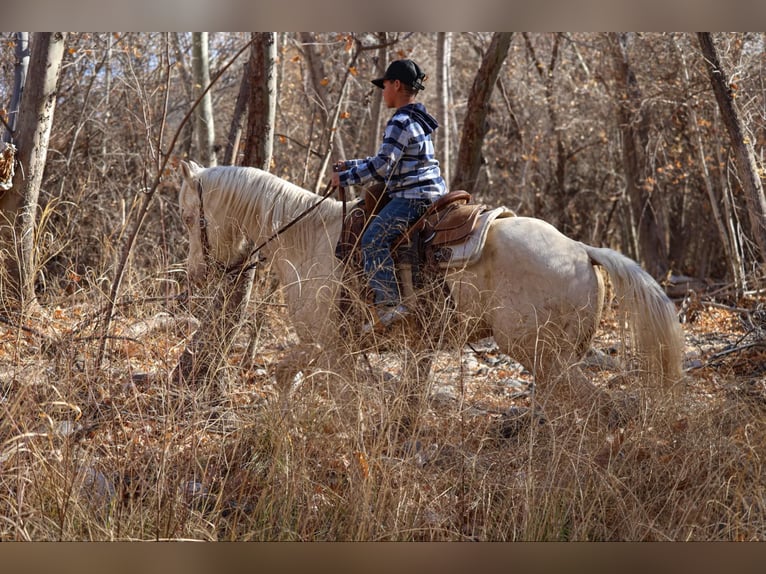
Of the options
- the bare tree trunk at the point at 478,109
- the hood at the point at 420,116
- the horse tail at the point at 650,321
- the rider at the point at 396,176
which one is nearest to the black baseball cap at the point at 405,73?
the rider at the point at 396,176

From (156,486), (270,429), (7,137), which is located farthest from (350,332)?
(7,137)

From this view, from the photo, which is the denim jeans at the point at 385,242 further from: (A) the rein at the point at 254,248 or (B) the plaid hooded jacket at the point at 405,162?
(A) the rein at the point at 254,248

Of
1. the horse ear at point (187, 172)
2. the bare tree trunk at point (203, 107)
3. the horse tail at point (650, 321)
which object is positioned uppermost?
the bare tree trunk at point (203, 107)

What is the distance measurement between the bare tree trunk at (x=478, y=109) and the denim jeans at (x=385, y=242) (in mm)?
3478

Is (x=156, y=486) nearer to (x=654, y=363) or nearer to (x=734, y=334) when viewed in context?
(x=654, y=363)

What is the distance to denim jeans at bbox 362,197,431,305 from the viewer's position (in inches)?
177

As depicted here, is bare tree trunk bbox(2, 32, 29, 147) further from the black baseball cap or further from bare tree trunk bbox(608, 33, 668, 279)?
bare tree trunk bbox(608, 33, 668, 279)

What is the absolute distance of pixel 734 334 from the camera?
6.91m

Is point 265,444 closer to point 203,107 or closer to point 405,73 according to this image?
point 405,73

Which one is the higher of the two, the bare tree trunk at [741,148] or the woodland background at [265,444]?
the bare tree trunk at [741,148]

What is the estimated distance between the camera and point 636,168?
11.4m

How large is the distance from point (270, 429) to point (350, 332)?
67 centimetres

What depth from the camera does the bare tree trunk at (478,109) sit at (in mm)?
7797
